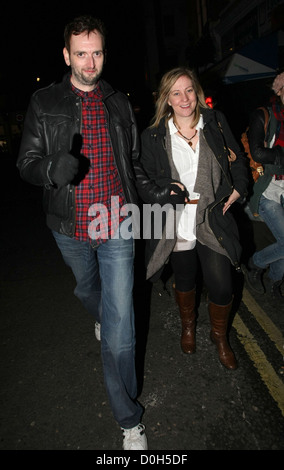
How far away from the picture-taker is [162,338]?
10.5 feet

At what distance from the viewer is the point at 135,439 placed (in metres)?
2.11

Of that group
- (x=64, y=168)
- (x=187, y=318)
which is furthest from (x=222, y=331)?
(x=64, y=168)

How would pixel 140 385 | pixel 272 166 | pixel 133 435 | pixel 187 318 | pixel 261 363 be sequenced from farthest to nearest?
1. pixel 272 166
2. pixel 187 318
3. pixel 261 363
4. pixel 140 385
5. pixel 133 435

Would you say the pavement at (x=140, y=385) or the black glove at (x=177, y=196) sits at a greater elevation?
the black glove at (x=177, y=196)

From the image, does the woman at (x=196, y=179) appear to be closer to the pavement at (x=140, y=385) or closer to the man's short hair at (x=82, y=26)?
the pavement at (x=140, y=385)

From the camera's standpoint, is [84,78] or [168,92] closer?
[84,78]

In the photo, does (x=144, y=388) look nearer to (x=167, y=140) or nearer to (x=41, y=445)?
(x=41, y=445)

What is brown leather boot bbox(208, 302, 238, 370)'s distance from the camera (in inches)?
105

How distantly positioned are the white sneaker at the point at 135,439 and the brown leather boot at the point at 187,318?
92cm

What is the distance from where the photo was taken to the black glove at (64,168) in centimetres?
175

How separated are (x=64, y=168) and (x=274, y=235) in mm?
2565

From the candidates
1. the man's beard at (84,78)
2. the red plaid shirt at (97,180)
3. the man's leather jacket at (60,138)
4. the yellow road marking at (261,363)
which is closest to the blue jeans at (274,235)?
the yellow road marking at (261,363)

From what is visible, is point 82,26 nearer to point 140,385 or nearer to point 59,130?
point 59,130

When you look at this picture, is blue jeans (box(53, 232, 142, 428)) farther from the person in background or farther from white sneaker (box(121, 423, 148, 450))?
the person in background
